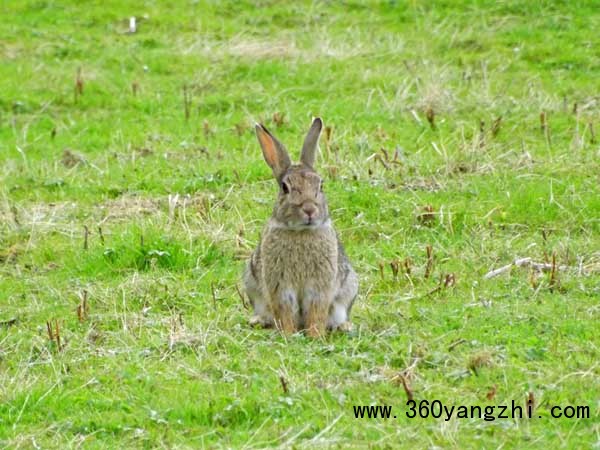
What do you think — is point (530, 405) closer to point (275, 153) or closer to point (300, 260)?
point (300, 260)

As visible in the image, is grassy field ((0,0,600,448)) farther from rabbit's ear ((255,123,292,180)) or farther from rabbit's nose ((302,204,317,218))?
rabbit's ear ((255,123,292,180))

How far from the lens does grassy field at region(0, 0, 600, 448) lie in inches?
267

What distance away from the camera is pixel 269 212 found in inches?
411

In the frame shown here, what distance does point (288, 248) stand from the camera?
26.0 feet

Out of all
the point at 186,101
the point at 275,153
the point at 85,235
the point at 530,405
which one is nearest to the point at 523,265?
the point at 275,153

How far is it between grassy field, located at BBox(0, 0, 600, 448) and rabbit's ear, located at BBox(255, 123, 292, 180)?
92 centimetres

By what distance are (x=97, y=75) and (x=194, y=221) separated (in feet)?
16.4

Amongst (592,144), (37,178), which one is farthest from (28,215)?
(592,144)

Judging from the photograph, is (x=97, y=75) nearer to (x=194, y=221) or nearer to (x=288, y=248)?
(x=194, y=221)

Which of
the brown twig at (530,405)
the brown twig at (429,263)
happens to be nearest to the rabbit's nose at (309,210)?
the brown twig at (429,263)

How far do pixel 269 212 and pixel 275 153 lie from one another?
7.54 ft

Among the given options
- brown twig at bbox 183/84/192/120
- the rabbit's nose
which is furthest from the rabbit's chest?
brown twig at bbox 183/84/192/120

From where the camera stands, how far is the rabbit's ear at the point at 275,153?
8102 millimetres

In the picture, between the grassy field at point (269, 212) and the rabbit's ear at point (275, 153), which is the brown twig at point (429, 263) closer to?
the grassy field at point (269, 212)
